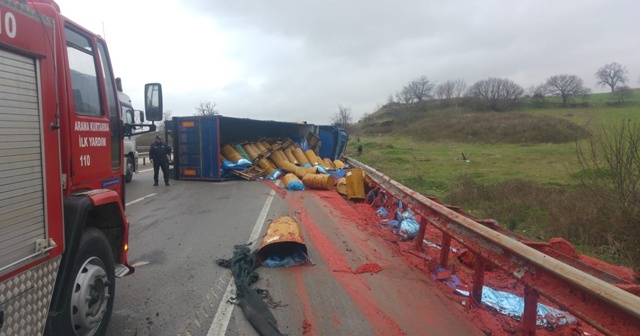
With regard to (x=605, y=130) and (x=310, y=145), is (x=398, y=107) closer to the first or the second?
(x=310, y=145)

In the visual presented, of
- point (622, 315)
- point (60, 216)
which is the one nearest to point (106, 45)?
point (60, 216)

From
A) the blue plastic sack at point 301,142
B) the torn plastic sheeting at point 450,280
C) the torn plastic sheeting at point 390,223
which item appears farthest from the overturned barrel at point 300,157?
the torn plastic sheeting at point 450,280

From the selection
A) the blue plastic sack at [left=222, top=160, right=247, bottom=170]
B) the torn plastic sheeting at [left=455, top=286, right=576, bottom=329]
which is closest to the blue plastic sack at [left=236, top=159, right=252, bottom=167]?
the blue plastic sack at [left=222, top=160, right=247, bottom=170]

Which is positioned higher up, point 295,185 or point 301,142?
point 301,142

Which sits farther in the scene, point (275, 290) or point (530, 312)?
point (275, 290)

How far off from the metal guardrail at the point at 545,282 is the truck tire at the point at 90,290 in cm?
370

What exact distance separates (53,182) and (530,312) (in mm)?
4040

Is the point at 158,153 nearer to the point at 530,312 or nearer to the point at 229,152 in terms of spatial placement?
the point at 229,152

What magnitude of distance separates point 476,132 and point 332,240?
57.7 meters

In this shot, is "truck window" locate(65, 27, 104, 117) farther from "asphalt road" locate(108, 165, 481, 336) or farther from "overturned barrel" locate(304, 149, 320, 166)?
"overturned barrel" locate(304, 149, 320, 166)

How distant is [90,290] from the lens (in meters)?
3.30

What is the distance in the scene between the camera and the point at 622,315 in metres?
2.71

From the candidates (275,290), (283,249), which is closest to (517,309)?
(275,290)

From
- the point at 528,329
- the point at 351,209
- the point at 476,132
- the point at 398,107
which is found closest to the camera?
the point at 528,329
